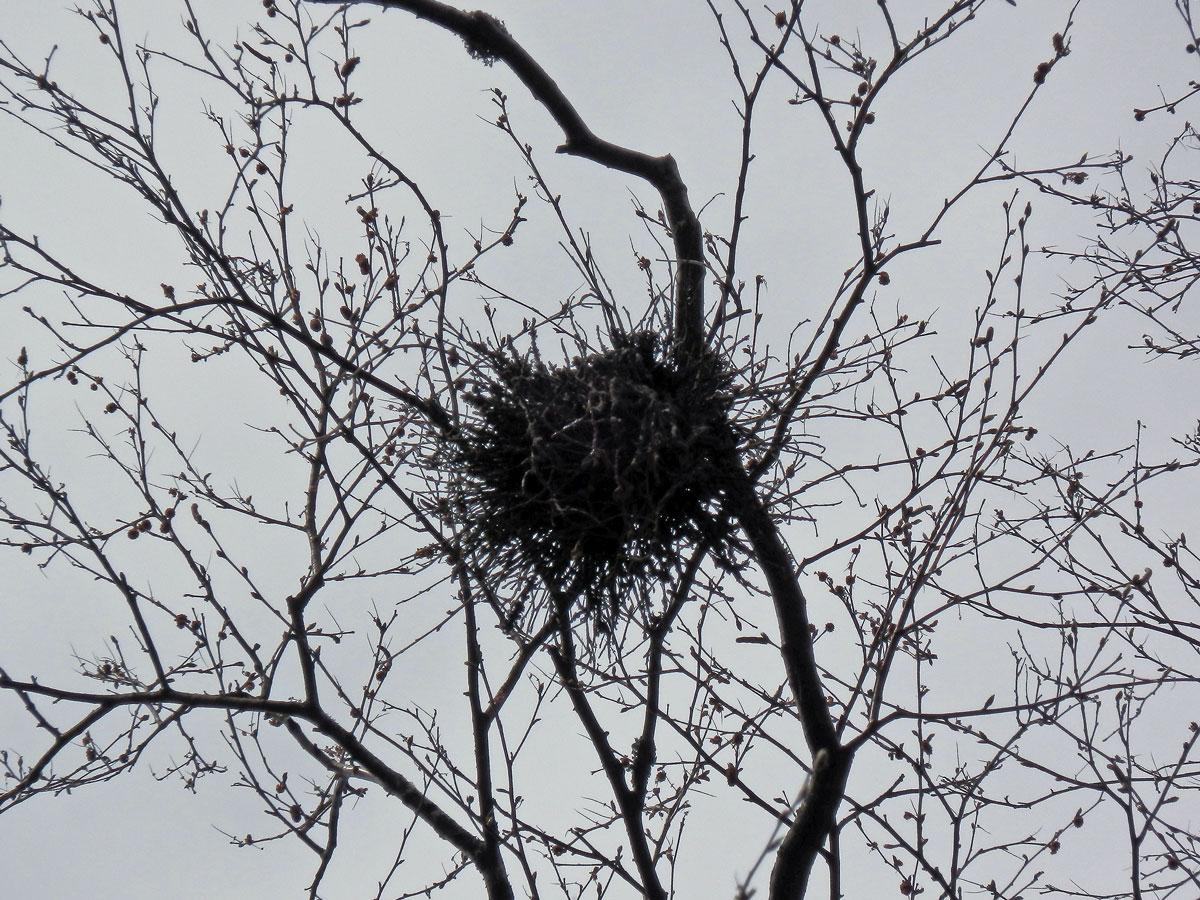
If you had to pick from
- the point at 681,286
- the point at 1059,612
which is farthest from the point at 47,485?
the point at 1059,612

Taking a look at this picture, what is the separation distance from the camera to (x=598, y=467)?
219 cm

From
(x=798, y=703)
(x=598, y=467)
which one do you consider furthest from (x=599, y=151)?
(x=798, y=703)

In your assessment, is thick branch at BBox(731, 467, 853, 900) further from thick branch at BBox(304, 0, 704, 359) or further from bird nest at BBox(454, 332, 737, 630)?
thick branch at BBox(304, 0, 704, 359)

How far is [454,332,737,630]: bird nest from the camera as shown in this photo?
215 cm

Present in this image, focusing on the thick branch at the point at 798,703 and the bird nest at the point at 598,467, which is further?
the thick branch at the point at 798,703

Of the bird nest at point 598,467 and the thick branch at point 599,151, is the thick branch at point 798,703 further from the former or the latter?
the thick branch at point 599,151

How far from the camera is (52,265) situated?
267cm

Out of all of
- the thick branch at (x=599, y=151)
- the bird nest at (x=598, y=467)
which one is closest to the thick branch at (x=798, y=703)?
the bird nest at (x=598, y=467)

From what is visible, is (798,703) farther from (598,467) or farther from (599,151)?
(599,151)

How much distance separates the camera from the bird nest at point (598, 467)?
2.15 metres

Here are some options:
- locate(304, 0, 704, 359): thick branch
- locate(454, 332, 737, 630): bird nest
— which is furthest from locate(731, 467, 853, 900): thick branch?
locate(304, 0, 704, 359): thick branch

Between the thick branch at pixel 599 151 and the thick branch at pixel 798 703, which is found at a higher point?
the thick branch at pixel 599 151

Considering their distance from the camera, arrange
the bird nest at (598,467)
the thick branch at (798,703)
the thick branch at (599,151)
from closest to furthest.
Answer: the bird nest at (598,467), the thick branch at (798,703), the thick branch at (599,151)

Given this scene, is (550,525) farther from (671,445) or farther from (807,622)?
(807,622)
